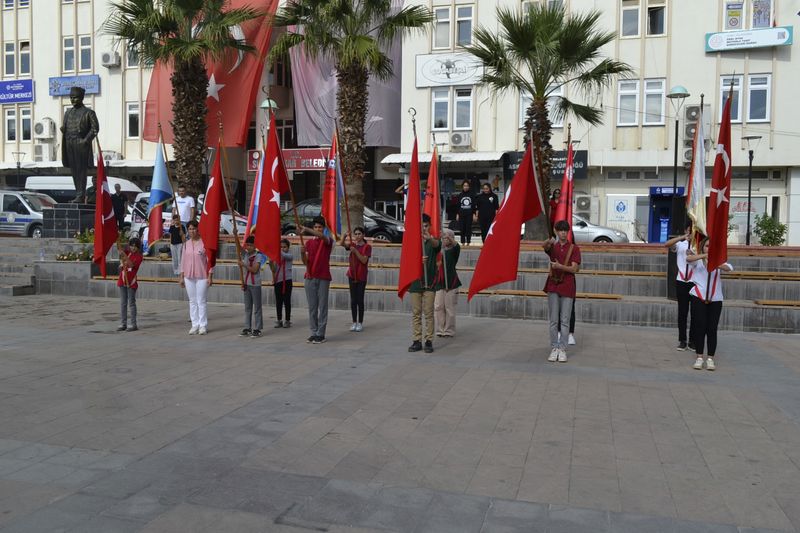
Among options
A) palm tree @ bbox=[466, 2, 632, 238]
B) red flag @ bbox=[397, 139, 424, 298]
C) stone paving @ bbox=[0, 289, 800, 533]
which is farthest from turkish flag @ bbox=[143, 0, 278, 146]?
red flag @ bbox=[397, 139, 424, 298]

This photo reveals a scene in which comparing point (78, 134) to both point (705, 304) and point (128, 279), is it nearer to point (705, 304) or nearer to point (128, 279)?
point (128, 279)

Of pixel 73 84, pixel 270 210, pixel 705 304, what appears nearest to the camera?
pixel 705 304

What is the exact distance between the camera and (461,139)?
29.6 metres

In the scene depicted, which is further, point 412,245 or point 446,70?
point 446,70

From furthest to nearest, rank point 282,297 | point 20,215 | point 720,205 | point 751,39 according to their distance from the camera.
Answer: point 751,39 < point 20,215 < point 282,297 < point 720,205

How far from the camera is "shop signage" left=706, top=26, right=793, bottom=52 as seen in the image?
1042 inches

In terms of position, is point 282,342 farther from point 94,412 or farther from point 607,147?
point 607,147

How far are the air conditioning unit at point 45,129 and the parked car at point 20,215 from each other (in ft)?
46.5

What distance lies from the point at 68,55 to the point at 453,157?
→ 2141 cm

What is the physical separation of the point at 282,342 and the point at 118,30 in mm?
14176

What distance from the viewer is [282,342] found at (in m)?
10.7

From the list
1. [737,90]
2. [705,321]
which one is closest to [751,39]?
[737,90]

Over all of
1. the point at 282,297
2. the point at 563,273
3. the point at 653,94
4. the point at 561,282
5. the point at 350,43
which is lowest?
the point at 282,297

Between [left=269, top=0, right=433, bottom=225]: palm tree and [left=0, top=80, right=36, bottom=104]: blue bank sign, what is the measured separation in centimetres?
2412
